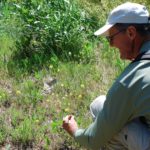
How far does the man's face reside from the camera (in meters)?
2.72

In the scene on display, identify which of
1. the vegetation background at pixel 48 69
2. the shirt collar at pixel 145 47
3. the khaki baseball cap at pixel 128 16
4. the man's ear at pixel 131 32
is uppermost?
the khaki baseball cap at pixel 128 16

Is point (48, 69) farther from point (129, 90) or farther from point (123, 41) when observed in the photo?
point (129, 90)

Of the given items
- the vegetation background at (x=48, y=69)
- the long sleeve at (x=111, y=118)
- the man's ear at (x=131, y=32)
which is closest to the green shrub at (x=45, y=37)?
the vegetation background at (x=48, y=69)

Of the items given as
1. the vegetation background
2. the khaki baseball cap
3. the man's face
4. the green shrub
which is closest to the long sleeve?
the man's face

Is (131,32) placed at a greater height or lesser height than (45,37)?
greater

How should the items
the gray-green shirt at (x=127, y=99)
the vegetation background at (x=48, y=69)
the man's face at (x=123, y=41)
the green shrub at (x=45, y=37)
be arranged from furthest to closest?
1. the green shrub at (x=45, y=37)
2. the vegetation background at (x=48, y=69)
3. the man's face at (x=123, y=41)
4. the gray-green shirt at (x=127, y=99)

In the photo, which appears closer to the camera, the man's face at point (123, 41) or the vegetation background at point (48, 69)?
the man's face at point (123, 41)

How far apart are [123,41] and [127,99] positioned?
33 centimetres

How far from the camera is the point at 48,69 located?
473 cm

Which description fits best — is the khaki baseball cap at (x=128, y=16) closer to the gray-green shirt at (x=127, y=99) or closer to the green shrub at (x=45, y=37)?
the gray-green shirt at (x=127, y=99)

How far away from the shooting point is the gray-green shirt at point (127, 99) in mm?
2615

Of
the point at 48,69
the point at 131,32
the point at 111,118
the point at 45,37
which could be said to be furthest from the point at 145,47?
the point at 45,37

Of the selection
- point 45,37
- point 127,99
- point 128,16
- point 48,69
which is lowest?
point 48,69

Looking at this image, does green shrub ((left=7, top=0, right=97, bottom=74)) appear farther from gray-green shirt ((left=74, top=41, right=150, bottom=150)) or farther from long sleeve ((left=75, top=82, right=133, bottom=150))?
gray-green shirt ((left=74, top=41, right=150, bottom=150))
